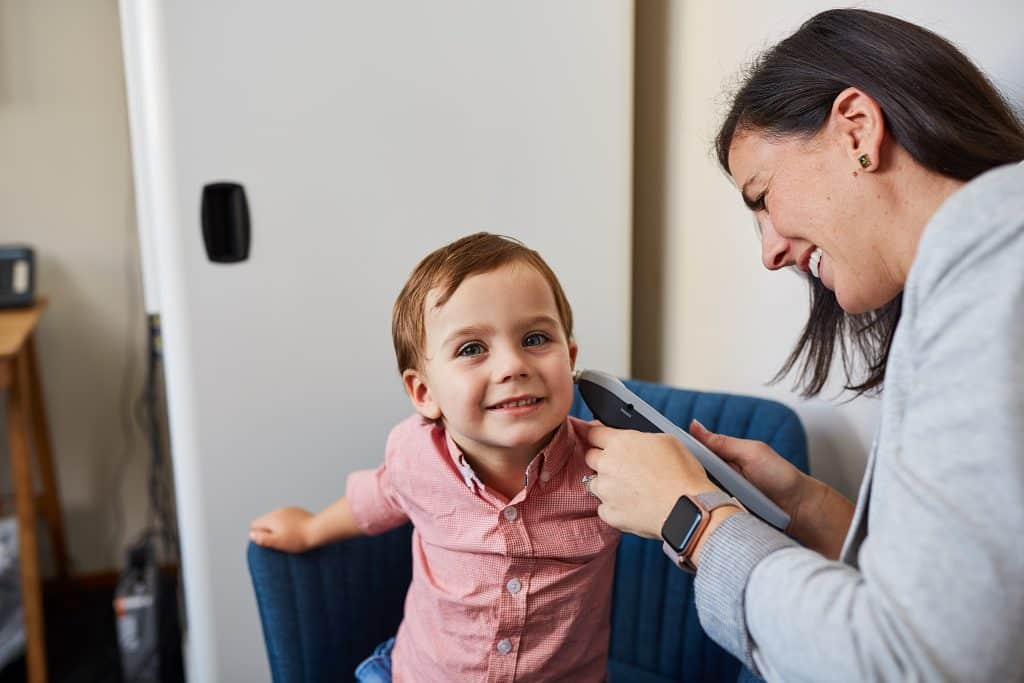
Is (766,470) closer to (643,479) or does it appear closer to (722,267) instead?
(643,479)

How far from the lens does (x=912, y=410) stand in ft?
1.81

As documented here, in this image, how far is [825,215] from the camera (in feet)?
2.26

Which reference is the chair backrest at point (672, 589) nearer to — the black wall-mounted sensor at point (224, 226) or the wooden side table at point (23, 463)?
the black wall-mounted sensor at point (224, 226)

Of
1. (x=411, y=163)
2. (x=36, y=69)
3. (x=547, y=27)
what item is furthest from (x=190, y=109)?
(x=36, y=69)

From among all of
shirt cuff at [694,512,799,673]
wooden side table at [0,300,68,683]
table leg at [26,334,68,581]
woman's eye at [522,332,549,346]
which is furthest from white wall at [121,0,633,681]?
table leg at [26,334,68,581]

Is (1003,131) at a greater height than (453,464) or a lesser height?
greater

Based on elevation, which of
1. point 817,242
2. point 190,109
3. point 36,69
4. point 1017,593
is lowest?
point 1017,593

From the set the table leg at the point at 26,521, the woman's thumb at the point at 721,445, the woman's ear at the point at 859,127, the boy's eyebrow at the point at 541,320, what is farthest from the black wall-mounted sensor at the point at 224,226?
the table leg at the point at 26,521

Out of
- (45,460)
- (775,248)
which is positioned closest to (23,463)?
(45,460)

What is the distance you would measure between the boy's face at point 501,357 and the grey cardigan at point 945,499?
258 mm

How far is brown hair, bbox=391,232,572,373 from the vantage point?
0.78m

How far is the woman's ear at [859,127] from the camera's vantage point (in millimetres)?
642

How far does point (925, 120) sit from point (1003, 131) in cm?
8

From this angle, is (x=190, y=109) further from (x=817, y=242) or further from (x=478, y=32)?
(x=817, y=242)
